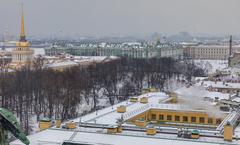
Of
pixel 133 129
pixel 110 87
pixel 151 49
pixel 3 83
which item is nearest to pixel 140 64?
pixel 110 87

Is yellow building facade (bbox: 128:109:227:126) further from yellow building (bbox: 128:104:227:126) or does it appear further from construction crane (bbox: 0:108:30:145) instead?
construction crane (bbox: 0:108:30:145)

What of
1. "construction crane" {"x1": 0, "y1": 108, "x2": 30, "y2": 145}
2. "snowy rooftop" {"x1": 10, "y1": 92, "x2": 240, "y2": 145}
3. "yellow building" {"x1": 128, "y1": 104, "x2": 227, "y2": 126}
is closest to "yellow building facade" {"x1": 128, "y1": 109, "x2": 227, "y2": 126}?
"yellow building" {"x1": 128, "y1": 104, "x2": 227, "y2": 126}

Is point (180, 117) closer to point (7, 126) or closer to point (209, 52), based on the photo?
point (7, 126)

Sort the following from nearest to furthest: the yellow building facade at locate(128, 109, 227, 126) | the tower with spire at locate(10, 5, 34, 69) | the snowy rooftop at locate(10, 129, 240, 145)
→ the snowy rooftop at locate(10, 129, 240, 145) → the yellow building facade at locate(128, 109, 227, 126) → the tower with spire at locate(10, 5, 34, 69)

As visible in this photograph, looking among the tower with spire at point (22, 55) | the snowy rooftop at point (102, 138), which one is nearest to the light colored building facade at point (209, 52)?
the tower with spire at point (22, 55)

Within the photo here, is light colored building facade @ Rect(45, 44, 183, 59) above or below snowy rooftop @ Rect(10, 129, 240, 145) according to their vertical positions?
below

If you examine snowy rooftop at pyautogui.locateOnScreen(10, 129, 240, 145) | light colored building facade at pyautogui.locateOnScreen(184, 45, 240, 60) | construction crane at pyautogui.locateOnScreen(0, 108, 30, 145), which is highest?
construction crane at pyautogui.locateOnScreen(0, 108, 30, 145)

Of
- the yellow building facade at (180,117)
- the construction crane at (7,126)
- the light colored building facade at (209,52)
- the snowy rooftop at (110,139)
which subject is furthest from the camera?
the light colored building facade at (209,52)

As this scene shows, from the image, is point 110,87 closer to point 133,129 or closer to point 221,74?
point 221,74

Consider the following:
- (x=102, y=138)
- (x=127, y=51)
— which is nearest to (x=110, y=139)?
(x=102, y=138)

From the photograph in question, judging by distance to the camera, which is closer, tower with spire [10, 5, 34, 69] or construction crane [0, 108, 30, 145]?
construction crane [0, 108, 30, 145]

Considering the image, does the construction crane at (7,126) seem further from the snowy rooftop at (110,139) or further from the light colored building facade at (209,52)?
the light colored building facade at (209,52)
